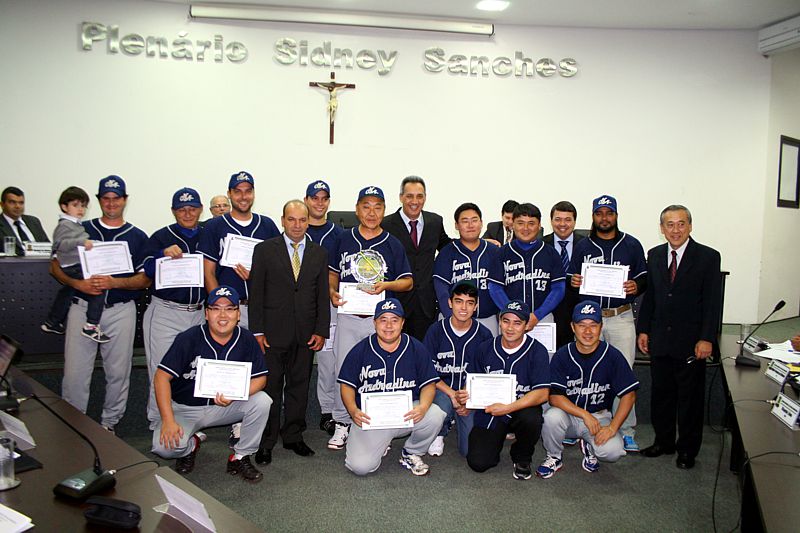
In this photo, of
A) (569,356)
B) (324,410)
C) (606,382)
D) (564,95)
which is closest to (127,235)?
(324,410)

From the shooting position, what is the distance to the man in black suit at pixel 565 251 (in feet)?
16.0

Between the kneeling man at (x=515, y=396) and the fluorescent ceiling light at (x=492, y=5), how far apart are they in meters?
4.19

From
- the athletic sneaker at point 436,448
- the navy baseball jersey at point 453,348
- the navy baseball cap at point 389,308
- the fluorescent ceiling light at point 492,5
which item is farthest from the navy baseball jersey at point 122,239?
the fluorescent ceiling light at point 492,5

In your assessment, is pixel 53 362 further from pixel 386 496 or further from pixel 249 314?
pixel 386 496

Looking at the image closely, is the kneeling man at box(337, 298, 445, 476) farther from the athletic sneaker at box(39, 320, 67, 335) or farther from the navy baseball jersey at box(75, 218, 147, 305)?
the athletic sneaker at box(39, 320, 67, 335)

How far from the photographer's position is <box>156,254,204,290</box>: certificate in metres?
4.21

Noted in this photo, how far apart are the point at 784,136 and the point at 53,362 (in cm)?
902

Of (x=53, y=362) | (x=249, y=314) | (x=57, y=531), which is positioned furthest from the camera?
(x=53, y=362)

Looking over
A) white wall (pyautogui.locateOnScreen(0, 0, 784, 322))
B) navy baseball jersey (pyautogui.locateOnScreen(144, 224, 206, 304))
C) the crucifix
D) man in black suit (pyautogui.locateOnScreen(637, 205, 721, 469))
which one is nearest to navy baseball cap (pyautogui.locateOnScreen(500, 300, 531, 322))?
man in black suit (pyautogui.locateOnScreen(637, 205, 721, 469))

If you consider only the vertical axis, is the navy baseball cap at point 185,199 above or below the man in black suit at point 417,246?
above

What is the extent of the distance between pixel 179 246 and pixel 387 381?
1.77m

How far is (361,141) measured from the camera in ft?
25.1

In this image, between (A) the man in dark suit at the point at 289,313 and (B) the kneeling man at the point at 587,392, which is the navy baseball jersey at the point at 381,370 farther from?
(B) the kneeling man at the point at 587,392

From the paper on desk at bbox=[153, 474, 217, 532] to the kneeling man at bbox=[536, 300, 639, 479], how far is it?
8.93 feet
